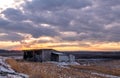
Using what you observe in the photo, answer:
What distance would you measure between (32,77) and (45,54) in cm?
6996

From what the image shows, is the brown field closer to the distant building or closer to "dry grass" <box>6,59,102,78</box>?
"dry grass" <box>6,59,102,78</box>

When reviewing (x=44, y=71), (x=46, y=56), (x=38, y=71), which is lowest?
(x=44, y=71)

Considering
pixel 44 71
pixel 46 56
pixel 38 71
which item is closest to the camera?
pixel 38 71

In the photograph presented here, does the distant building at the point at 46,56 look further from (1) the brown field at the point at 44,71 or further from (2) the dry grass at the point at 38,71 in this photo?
(2) the dry grass at the point at 38,71

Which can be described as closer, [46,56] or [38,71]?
[38,71]

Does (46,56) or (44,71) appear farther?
(46,56)

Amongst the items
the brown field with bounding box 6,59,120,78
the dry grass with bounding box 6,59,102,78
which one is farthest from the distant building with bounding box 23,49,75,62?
the dry grass with bounding box 6,59,102,78

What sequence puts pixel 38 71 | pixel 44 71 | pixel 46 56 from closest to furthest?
pixel 38 71 < pixel 44 71 < pixel 46 56

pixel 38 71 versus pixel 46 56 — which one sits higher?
pixel 46 56

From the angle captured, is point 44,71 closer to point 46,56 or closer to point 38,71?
point 38,71

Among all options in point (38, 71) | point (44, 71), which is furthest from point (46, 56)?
point (38, 71)

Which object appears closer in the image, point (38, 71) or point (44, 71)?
point (38, 71)

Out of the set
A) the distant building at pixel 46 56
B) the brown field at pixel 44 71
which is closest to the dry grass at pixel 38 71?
the brown field at pixel 44 71

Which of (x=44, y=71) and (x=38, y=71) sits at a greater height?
(x=38, y=71)
